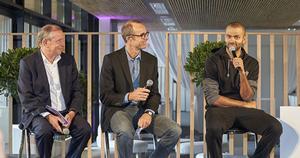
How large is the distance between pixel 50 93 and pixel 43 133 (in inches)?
13.2

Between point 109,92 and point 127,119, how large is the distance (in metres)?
0.23

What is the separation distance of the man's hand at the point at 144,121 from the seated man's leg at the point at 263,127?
0.59 meters

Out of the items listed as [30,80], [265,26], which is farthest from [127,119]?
[265,26]

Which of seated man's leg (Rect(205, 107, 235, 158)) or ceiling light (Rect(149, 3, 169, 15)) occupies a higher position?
ceiling light (Rect(149, 3, 169, 15))

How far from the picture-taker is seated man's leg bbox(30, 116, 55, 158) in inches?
109

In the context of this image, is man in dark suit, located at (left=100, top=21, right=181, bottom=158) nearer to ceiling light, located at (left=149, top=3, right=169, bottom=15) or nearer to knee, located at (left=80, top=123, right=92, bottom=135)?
knee, located at (left=80, top=123, right=92, bottom=135)

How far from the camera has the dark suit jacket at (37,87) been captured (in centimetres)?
290

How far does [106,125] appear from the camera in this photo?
2.96m

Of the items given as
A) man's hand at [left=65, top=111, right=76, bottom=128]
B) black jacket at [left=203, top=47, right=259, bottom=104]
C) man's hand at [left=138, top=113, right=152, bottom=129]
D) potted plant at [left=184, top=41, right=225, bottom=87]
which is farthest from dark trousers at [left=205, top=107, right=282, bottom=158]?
man's hand at [left=65, top=111, right=76, bottom=128]

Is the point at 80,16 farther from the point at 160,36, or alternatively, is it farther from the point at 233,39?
the point at 233,39

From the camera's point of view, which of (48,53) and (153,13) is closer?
(48,53)

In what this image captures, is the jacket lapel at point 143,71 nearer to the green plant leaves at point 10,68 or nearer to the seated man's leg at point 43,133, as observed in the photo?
the seated man's leg at point 43,133

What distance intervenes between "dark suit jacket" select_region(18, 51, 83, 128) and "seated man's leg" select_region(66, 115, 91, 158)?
123 millimetres

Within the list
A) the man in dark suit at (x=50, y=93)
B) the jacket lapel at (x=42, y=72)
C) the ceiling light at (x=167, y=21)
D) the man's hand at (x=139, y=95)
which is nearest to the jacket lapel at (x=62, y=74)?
the man in dark suit at (x=50, y=93)
